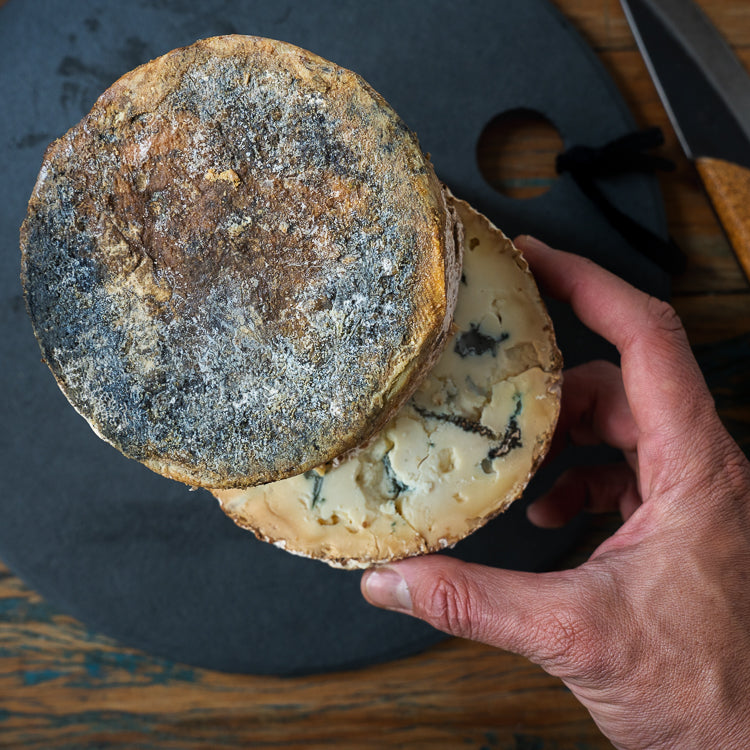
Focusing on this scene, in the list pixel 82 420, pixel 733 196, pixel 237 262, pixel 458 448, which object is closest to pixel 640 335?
pixel 458 448

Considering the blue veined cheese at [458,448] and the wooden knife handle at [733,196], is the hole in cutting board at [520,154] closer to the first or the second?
the wooden knife handle at [733,196]

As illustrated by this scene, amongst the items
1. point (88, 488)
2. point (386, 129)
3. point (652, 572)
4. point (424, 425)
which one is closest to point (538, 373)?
point (424, 425)

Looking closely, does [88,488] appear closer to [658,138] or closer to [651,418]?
[651,418]

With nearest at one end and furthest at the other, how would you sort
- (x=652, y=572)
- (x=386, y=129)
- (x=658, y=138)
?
(x=386, y=129)
(x=652, y=572)
(x=658, y=138)

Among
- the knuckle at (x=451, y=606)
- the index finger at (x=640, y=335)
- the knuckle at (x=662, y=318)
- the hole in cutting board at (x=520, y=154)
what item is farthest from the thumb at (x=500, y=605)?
the hole in cutting board at (x=520, y=154)

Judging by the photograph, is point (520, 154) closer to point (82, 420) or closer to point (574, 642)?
point (574, 642)
